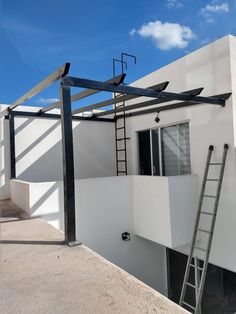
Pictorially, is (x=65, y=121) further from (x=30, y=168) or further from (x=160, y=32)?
(x=160, y=32)

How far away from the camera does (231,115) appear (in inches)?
188

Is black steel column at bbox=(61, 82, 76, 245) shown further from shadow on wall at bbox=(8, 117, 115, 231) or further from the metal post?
shadow on wall at bbox=(8, 117, 115, 231)

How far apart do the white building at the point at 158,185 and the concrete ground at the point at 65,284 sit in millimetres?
1875

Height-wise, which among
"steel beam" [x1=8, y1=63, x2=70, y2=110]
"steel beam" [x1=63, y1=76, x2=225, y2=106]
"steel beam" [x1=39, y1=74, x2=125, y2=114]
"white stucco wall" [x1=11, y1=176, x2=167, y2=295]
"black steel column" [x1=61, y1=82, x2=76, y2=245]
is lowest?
"white stucco wall" [x1=11, y1=176, x2=167, y2=295]

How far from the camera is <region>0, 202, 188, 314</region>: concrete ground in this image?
1840 mm

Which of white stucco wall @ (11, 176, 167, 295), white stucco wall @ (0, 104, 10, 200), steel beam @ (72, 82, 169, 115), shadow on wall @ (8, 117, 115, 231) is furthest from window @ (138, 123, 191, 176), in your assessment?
white stucco wall @ (0, 104, 10, 200)

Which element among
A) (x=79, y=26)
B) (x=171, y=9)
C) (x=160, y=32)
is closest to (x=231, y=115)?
(x=171, y=9)

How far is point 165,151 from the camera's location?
642 cm

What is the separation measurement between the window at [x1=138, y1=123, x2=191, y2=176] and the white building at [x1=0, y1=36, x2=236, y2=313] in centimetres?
2

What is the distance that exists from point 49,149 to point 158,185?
10.8 feet

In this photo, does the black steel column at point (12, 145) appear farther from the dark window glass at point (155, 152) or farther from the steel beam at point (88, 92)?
the dark window glass at point (155, 152)

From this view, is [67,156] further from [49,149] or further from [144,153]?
[144,153]

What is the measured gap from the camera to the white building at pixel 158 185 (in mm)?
4895

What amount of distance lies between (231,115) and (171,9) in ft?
10.2
